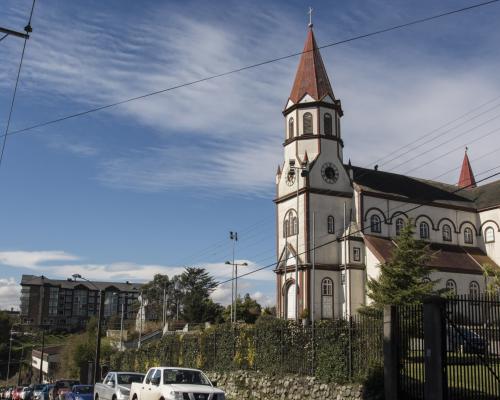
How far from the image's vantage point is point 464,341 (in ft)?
51.8

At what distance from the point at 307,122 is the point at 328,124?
1831 mm

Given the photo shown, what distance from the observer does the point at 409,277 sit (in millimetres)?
37531

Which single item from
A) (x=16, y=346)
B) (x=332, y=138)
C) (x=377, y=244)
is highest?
(x=332, y=138)

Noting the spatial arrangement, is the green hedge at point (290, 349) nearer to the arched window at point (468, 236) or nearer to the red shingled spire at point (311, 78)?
the red shingled spire at point (311, 78)

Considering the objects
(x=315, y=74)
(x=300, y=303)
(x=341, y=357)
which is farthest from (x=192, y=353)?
(x=315, y=74)

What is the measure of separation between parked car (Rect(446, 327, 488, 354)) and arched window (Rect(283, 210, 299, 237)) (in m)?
35.5

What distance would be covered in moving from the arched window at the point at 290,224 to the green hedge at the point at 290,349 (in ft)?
67.1

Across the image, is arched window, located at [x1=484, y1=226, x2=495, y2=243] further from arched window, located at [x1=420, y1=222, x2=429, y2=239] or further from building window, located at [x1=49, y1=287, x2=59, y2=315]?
building window, located at [x1=49, y1=287, x2=59, y2=315]

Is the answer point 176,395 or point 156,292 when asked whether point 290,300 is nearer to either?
point 176,395

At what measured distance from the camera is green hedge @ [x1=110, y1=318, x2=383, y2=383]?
18.9 meters


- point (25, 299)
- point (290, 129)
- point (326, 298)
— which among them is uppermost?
point (290, 129)

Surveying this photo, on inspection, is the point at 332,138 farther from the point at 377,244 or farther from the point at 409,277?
the point at 409,277

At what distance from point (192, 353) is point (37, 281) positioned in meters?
135

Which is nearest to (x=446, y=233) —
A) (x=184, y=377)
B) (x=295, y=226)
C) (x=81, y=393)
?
(x=295, y=226)
